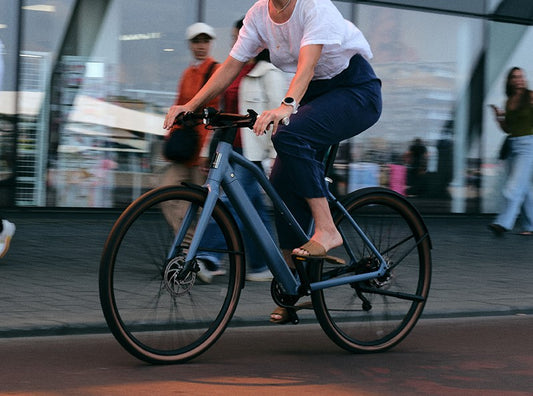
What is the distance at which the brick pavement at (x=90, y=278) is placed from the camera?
19.0 ft

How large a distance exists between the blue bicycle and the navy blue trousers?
82 millimetres

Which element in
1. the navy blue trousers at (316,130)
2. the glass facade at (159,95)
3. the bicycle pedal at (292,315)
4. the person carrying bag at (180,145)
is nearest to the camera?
the navy blue trousers at (316,130)

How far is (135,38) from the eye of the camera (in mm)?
12234

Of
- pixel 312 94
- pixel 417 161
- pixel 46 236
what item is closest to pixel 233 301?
pixel 312 94

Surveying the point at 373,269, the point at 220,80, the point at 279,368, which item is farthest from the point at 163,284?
the point at 373,269

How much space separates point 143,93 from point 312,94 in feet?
24.3

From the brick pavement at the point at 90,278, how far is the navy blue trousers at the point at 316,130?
115 centimetres

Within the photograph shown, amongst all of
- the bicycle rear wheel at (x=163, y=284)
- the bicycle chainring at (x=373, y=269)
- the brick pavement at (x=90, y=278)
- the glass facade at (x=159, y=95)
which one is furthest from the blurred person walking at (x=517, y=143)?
the bicycle rear wheel at (x=163, y=284)

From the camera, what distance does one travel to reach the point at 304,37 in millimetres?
4629

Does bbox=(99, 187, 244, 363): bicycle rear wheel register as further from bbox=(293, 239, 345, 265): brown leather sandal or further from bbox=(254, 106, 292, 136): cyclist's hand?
bbox=(254, 106, 292, 136): cyclist's hand

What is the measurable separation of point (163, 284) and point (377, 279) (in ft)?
4.22

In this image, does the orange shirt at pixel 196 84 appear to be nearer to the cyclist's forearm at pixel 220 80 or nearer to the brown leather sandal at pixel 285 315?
the cyclist's forearm at pixel 220 80

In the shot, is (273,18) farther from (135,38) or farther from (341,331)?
(135,38)

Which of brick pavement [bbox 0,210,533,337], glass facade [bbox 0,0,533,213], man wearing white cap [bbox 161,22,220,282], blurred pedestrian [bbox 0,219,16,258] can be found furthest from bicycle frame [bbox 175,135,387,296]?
glass facade [bbox 0,0,533,213]
